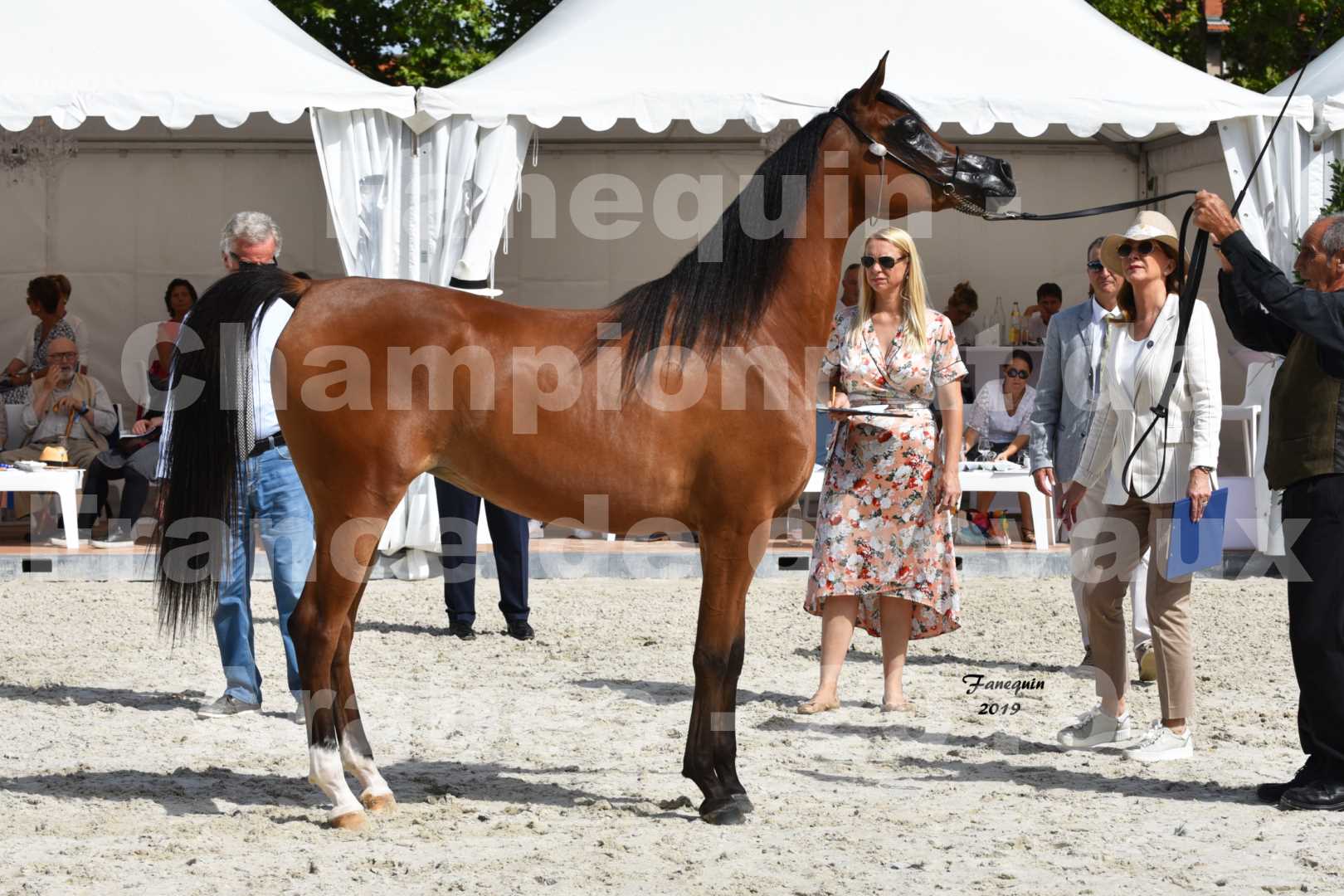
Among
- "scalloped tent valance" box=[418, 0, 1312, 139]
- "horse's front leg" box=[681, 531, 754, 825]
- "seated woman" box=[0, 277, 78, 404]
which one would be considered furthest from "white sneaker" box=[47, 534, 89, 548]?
"horse's front leg" box=[681, 531, 754, 825]

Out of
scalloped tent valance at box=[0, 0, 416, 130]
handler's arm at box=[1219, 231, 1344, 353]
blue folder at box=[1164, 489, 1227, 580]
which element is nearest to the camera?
handler's arm at box=[1219, 231, 1344, 353]

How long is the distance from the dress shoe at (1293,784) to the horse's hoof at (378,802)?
7.98 ft

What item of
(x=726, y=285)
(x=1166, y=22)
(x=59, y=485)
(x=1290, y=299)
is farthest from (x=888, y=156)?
(x=1166, y=22)

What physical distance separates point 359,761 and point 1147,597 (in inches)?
96.5

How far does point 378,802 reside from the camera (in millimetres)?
4102

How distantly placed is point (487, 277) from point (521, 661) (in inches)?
116

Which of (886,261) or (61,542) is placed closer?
(886,261)

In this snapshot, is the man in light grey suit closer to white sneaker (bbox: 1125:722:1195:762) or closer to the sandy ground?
the sandy ground

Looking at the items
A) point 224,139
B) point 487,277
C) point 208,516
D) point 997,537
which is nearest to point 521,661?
point 208,516

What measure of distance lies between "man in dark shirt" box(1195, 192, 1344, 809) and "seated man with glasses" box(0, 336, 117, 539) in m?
7.53

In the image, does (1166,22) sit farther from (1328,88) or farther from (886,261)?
(886,261)

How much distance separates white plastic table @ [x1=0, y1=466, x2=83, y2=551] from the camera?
8594 mm

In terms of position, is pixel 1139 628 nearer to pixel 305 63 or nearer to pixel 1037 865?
pixel 1037 865

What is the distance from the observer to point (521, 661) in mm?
6449
